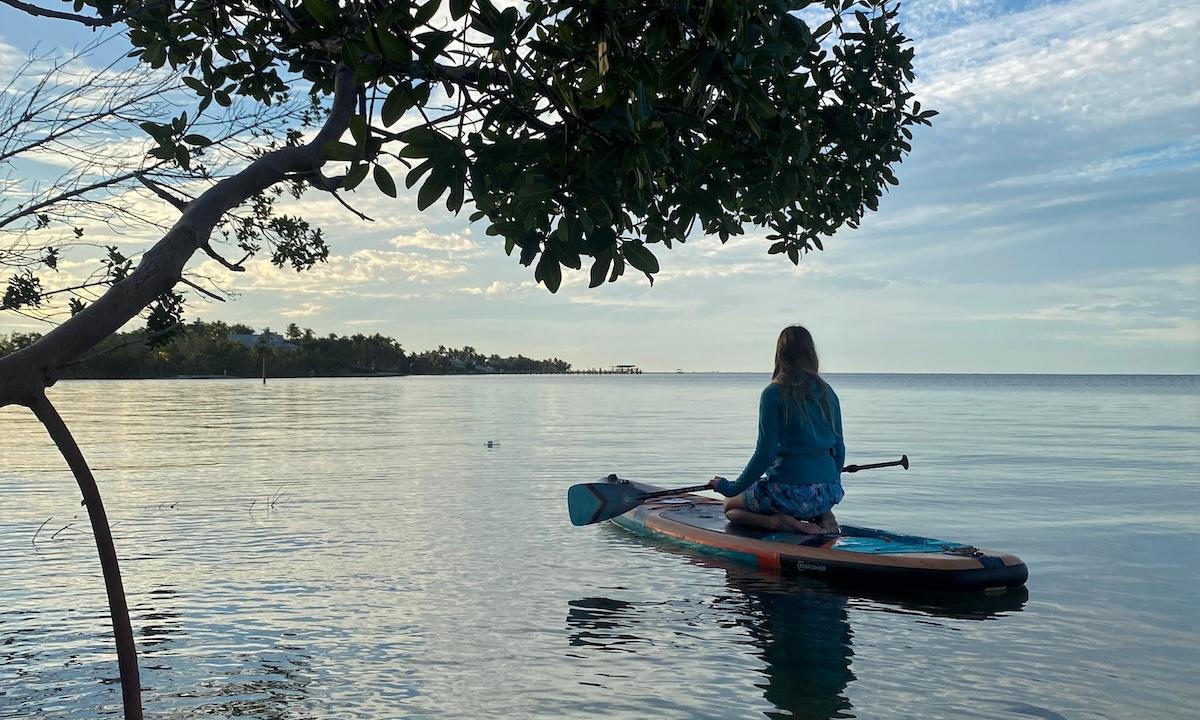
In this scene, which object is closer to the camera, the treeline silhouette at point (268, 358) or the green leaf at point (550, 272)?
the green leaf at point (550, 272)

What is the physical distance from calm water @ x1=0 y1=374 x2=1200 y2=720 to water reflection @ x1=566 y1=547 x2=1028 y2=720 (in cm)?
3

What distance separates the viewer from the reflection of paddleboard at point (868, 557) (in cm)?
855

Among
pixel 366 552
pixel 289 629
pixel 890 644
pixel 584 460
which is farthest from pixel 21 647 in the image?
pixel 584 460

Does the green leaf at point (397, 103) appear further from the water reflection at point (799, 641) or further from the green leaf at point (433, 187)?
the water reflection at point (799, 641)

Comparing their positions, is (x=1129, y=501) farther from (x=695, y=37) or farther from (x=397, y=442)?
(x=397, y=442)

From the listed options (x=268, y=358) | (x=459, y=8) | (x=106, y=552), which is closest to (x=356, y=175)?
(x=459, y=8)

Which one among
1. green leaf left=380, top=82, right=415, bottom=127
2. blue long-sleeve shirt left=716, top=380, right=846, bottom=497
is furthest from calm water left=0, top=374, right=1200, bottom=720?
green leaf left=380, top=82, right=415, bottom=127

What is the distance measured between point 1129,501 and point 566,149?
1527 centimetres

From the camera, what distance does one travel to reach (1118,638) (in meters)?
7.57

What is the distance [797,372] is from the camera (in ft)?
28.7

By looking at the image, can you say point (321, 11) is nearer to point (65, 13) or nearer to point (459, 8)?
point (459, 8)

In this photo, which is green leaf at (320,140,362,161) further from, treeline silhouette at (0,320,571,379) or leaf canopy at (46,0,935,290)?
treeline silhouette at (0,320,571,379)

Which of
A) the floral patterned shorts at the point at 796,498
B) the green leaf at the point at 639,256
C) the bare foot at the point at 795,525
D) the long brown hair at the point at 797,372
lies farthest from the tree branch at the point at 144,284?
the bare foot at the point at 795,525

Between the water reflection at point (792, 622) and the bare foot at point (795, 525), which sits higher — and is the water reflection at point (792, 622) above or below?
below
